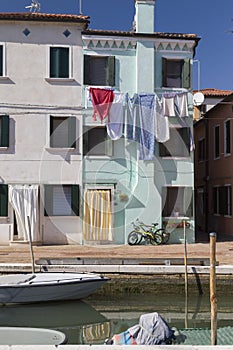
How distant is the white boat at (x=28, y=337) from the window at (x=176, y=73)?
13.4m

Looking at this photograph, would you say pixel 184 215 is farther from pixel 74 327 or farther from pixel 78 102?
pixel 74 327

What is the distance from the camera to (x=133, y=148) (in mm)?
18812

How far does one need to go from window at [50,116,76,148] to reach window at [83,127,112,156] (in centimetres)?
52

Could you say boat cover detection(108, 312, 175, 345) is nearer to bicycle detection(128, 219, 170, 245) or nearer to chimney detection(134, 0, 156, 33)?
bicycle detection(128, 219, 170, 245)

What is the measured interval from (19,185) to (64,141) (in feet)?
8.25

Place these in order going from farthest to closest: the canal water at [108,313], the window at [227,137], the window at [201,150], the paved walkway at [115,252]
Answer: the window at [201,150]
the window at [227,137]
the paved walkway at [115,252]
the canal water at [108,313]

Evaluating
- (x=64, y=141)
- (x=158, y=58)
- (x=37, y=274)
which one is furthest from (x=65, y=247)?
(x=158, y=58)

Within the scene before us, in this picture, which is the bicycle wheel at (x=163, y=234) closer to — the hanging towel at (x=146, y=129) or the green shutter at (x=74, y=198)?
the hanging towel at (x=146, y=129)

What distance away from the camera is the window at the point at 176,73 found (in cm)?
1894

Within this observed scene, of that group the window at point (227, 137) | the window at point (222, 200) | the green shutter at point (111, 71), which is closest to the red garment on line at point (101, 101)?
the green shutter at point (111, 71)

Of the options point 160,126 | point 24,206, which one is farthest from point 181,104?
point 24,206

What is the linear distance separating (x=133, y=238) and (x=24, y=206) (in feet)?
14.7

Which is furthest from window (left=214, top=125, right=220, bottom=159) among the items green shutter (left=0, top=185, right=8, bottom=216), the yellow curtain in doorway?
green shutter (left=0, top=185, right=8, bottom=216)

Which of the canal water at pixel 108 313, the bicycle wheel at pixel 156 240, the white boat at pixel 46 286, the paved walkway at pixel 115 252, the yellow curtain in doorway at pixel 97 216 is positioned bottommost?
the canal water at pixel 108 313
